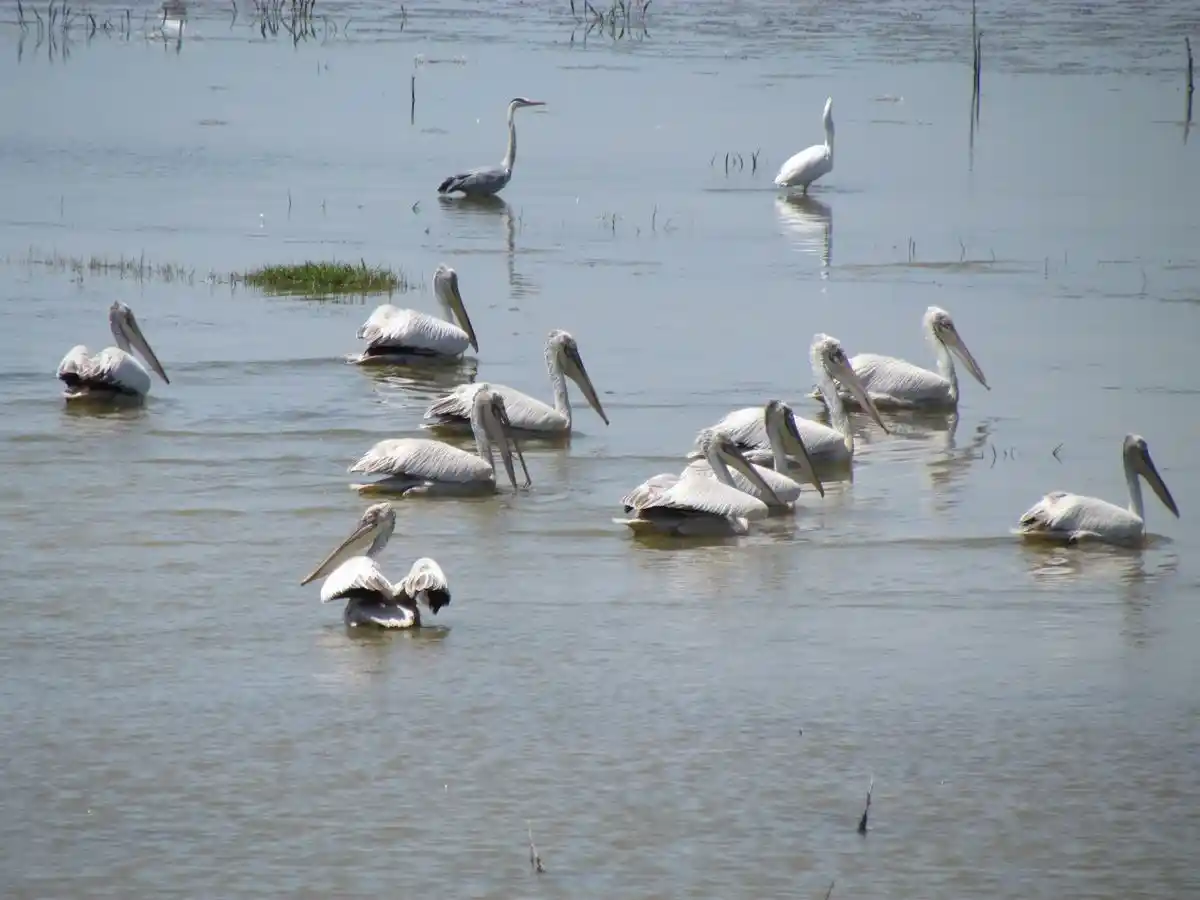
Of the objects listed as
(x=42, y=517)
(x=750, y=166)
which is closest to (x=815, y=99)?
(x=750, y=166)

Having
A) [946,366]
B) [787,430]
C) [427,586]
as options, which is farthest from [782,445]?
[427,586]

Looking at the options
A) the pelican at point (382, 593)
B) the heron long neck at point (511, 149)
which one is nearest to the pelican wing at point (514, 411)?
the pelican at point (382, 593)

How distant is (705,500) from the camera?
8102mm

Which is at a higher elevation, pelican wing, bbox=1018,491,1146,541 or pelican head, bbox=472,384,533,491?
pelican head, bbox=472,384,533,491

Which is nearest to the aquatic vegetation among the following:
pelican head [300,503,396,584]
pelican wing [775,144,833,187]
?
pelican wing [775,144,833,187]

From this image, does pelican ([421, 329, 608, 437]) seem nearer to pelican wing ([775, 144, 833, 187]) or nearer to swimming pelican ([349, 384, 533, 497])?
swimming pelican ([349, 384, 533, 497])

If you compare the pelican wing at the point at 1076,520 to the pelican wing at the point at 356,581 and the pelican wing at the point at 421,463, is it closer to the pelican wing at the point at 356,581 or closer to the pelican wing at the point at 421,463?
the pelican wing at the point at 421,463

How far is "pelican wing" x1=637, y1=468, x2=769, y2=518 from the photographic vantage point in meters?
8.03

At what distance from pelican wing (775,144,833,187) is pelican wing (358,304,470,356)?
7.76 meters

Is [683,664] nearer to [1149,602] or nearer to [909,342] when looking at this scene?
[1149,602]

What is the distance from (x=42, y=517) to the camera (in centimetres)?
814

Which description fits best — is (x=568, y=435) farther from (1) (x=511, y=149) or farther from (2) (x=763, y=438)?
(1) (x=511, y=149)

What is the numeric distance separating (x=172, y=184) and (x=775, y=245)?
211 inches

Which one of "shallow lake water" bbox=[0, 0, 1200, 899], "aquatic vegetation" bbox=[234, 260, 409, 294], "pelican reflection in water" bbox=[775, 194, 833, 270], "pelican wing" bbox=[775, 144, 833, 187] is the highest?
"pelican wing" bbox=[775, 144, 833, 187]
